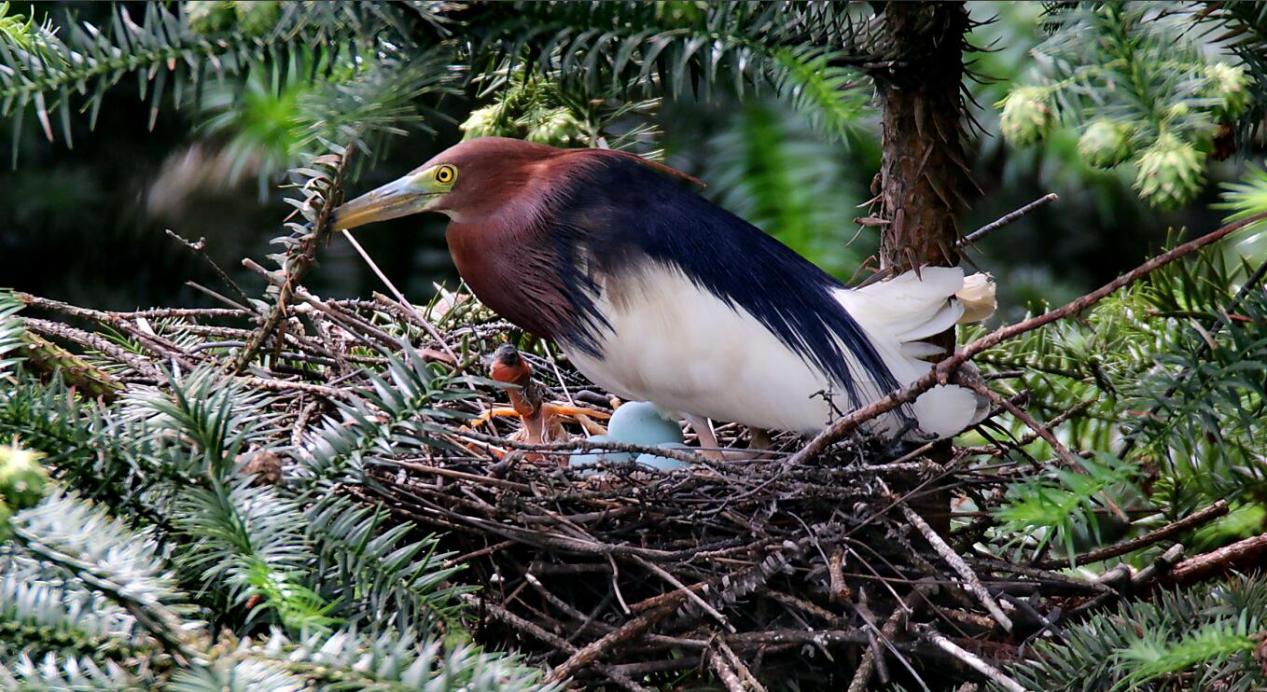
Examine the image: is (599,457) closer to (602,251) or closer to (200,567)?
(602,251)

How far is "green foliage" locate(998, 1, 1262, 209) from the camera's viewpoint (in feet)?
3.13

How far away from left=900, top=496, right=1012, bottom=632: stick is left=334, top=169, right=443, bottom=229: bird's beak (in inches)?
38.5

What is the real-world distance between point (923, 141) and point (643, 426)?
825 millimetres

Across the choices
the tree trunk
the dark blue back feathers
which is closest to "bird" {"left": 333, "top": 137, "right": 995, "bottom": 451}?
the dark blue back feathers

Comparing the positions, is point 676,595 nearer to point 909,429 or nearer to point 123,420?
point 909,429

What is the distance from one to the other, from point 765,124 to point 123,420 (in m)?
1.27

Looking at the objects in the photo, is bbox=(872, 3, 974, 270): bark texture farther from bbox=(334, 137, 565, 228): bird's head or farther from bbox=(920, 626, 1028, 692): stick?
bbox=(334, 137, 565, 228): bird's head

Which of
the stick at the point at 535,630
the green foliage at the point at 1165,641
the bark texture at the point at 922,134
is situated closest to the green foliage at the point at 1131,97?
the green foliage at the point at 1165,641

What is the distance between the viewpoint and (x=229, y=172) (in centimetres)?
277

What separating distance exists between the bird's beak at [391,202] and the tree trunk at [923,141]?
0.81 metres

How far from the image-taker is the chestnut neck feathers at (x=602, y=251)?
231 cm

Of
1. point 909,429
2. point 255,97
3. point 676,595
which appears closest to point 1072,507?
point 676,595

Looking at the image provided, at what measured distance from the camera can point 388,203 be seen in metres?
2.29

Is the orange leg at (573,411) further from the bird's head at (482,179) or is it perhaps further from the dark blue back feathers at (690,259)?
the bird's head at (482,179)
